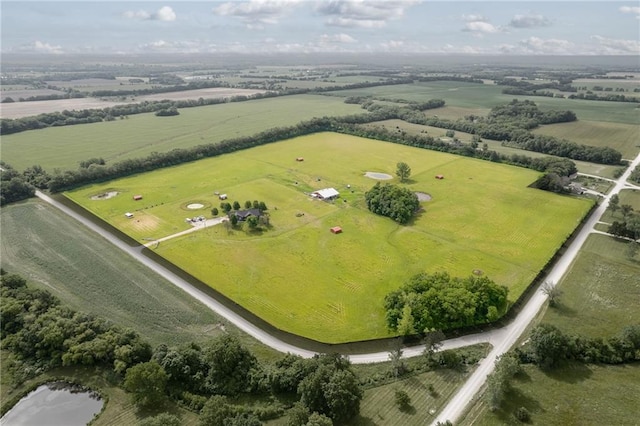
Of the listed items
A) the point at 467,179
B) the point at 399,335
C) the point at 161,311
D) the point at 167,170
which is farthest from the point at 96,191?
the point at 467,179

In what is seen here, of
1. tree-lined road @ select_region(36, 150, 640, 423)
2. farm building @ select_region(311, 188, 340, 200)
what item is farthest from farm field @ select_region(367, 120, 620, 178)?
farm building @ select_region(311, 188, 340, 200)

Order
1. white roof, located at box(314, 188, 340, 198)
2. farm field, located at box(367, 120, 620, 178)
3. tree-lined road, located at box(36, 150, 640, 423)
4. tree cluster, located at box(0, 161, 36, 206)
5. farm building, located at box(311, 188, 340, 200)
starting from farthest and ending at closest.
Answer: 1. farm field, located at box(367, 120, 620, 178)
2. white roof, located at box(314, 188, 340, 198)
3. farm building, located at box(311, 188, 340, 200)
4. tree cluster, located at box(0, 161, 36, 206)
5. tree-lined road, located at box(36, 150, 640, 423)

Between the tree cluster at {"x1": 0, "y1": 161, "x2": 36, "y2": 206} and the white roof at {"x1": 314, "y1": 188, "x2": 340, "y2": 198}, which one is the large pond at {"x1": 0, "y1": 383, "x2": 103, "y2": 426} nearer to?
the white roof at {"x1": 314, "y1": 188, "x2": 340, "y2": 198}

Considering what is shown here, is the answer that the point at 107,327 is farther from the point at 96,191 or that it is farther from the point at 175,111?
the point at 175,111

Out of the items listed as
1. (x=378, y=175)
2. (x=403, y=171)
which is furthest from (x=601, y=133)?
(x=378, y=175)

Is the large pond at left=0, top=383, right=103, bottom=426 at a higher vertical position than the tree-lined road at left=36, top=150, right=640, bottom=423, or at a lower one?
lower

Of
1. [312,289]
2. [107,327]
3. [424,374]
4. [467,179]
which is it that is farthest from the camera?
[467,179]

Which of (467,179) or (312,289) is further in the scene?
(467,179)
